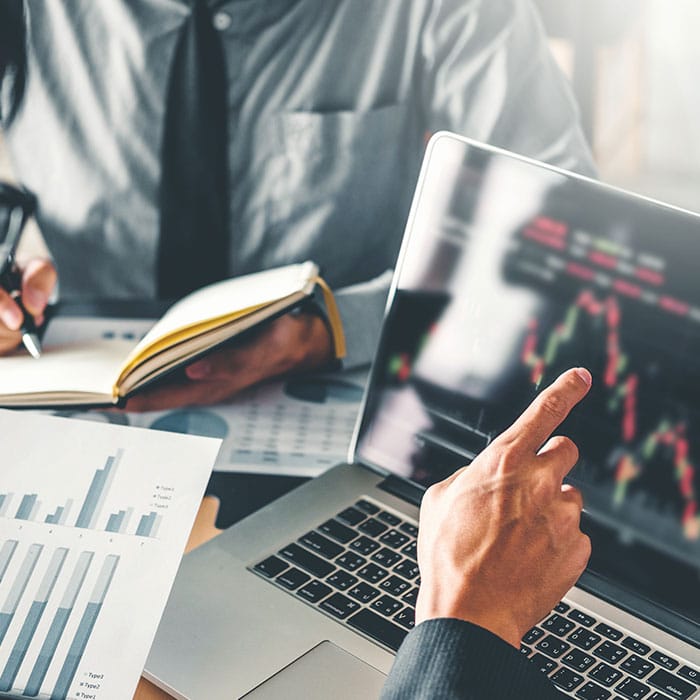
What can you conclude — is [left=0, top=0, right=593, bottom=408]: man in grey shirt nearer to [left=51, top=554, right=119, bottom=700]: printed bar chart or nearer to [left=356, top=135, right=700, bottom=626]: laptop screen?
[left=356, top=135, right=700, bottom=626]: laptop screen

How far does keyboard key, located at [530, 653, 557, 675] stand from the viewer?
0.64 meters

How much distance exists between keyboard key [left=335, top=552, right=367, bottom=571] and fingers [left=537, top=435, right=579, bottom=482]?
18 cm

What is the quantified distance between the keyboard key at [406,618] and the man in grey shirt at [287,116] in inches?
21.4

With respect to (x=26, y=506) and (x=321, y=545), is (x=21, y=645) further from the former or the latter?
(x=321, y=545)

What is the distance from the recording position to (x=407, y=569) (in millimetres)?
727

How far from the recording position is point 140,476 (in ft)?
2.31

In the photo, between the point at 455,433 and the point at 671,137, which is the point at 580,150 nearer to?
the point at 455,433

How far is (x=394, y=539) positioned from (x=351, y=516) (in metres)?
0.04

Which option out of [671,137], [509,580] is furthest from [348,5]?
[671,137]

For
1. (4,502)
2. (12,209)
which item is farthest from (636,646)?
(12,209)

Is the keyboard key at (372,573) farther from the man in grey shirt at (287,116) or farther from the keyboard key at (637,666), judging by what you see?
the man in grey shirt at (287,116)

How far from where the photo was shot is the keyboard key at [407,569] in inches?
28.4

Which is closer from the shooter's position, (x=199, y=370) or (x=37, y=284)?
(x=199, y=370)

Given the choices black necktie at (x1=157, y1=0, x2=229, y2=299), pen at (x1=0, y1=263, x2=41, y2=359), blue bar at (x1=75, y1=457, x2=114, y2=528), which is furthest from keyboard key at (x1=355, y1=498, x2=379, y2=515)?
black necktie at (x1=157, y1=0, x2=229, y2=299)
